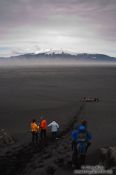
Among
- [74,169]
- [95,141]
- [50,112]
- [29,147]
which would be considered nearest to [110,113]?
[50,112]

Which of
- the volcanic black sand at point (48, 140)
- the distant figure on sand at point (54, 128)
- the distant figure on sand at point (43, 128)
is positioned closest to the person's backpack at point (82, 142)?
the volcanic black sand at point (48, 140)

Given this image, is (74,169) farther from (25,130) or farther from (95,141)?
(25,130)

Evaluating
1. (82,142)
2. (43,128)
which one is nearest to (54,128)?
(43,128)

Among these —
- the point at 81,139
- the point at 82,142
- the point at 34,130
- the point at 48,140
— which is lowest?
the point at 48,140

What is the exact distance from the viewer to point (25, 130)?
25953 mm

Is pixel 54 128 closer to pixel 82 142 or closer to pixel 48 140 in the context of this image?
pixel 48 140

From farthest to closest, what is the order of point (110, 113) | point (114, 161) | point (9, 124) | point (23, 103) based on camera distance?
point (23, 103)
point (110, 113)
point (9, 124)
point (114, 161)

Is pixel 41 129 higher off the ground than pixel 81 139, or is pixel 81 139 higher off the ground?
pixel 81 139

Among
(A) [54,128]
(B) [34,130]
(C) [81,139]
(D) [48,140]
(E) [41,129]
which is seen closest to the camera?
(C) [81,139]

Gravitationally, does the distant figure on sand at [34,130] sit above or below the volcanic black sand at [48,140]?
above

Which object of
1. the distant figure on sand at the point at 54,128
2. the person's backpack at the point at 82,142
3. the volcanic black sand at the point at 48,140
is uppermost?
the person's backpack at the point at 82,142

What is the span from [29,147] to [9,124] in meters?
11.0

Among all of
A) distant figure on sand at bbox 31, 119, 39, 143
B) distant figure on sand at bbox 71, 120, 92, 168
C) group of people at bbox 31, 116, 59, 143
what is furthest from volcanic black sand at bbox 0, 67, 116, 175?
distant figure on sand at bbox 71, 120, 92, 168

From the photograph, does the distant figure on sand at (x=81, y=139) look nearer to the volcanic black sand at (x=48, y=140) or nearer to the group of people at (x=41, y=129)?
the volcanic black sand at (x=48, y=140)
